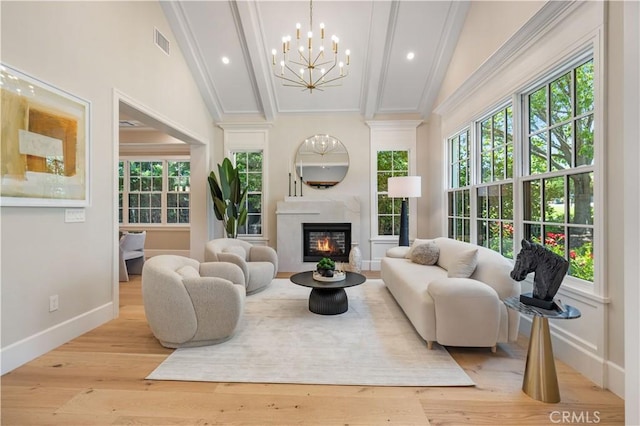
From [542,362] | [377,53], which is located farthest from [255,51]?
[542,362]

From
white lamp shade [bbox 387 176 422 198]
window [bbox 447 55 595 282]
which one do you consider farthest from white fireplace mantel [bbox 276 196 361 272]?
window [bbox 447 55 595 282]

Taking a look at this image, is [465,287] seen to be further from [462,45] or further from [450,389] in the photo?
[462,45]

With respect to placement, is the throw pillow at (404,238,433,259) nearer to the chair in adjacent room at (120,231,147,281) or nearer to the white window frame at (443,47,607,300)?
the white window frame at (443,47,607,300)

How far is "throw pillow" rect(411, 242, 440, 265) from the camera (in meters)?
3.85

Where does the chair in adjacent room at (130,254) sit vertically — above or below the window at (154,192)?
below

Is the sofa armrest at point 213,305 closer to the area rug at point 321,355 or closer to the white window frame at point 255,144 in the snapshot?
the area rug at point 321,355

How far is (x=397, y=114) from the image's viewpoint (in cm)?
585

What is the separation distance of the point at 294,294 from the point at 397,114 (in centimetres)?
397

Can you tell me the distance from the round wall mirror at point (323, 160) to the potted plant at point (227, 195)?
1272mm

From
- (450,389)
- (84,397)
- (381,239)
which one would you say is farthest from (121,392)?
(381,239)

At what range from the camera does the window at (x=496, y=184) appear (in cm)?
336

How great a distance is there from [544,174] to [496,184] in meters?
0.87

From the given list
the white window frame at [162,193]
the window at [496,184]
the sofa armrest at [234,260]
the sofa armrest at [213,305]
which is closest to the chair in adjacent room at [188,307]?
the sofa armrest at [213,305]

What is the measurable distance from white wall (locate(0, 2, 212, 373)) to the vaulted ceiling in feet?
2.77
